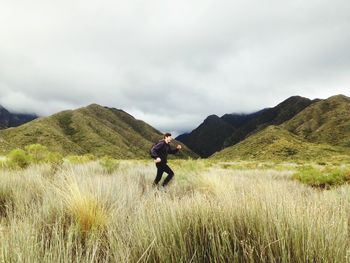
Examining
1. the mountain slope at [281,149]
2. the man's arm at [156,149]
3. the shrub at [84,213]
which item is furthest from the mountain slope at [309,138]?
the shrub at [84,213]

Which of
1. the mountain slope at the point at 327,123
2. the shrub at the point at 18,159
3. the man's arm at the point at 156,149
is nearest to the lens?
the man's arm at the point at 156,149

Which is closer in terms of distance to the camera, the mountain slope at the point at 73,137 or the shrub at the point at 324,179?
the shrub at the point at 324,179

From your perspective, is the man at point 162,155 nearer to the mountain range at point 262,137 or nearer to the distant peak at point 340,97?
the mountain range at point 262,137

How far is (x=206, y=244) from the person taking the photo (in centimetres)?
308

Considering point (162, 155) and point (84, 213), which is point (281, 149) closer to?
point (162, 155)

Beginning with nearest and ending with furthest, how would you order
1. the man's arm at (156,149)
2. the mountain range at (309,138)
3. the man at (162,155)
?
the man at (162,155) < the man's arm at (156,149) < the mountain range at (309,138)

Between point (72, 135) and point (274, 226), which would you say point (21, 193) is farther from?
point (72, 135)

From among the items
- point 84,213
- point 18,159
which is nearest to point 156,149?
point 18,159

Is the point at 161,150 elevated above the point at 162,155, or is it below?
above

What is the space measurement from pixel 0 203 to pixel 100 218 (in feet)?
9.70

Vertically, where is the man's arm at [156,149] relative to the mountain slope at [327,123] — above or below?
below

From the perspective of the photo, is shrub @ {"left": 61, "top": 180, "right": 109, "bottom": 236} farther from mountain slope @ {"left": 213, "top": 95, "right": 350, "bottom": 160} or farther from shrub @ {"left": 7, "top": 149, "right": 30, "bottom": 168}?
mountain slope @ {"left": 213, "top": 95, "right": 350, "bottom": 160}

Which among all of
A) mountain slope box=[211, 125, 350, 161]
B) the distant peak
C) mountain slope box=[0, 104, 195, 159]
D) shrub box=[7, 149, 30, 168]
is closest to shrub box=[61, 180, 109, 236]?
shrub box=[7, 149, 30, 168]

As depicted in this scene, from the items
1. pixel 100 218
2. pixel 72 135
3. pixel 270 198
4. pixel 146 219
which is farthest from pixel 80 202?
pixel 72 135
